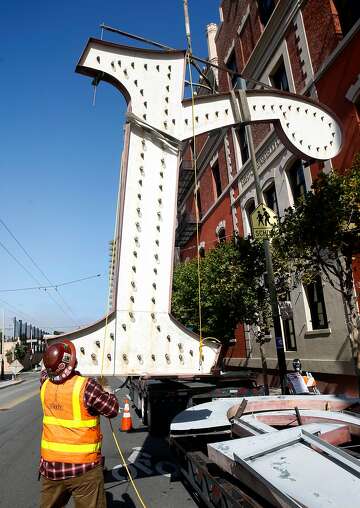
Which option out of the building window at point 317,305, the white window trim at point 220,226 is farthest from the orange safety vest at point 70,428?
the white window trim at point 220,226

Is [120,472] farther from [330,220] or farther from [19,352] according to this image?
[19,352]

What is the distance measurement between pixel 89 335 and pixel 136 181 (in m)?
1.59

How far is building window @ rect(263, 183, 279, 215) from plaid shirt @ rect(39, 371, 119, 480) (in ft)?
49.5

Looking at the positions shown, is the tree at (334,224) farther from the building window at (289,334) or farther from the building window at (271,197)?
the building window at (271,197)

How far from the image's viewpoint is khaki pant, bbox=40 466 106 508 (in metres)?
3.15

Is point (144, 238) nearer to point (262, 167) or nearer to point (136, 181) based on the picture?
point (136, 181)

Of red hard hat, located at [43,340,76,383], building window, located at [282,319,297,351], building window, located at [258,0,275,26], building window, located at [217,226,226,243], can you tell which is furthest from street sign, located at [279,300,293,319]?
building window, located at [258,0,275,26]

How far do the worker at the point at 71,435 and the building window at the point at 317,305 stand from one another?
1215 centimetres

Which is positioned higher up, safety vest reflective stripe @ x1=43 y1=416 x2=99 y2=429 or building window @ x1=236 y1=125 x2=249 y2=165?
building window @ x1=236 y1=125 x2=249 y2=165

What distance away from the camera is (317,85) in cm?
1392

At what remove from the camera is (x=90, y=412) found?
3.21 m

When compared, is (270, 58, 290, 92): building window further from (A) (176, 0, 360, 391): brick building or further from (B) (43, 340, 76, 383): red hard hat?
(B) (43, 340, 76, 383): red hard hat

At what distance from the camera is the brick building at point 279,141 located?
12.5m

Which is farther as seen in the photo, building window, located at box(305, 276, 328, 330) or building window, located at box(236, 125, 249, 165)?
building window, located at box(236, 125, 249, 165)
